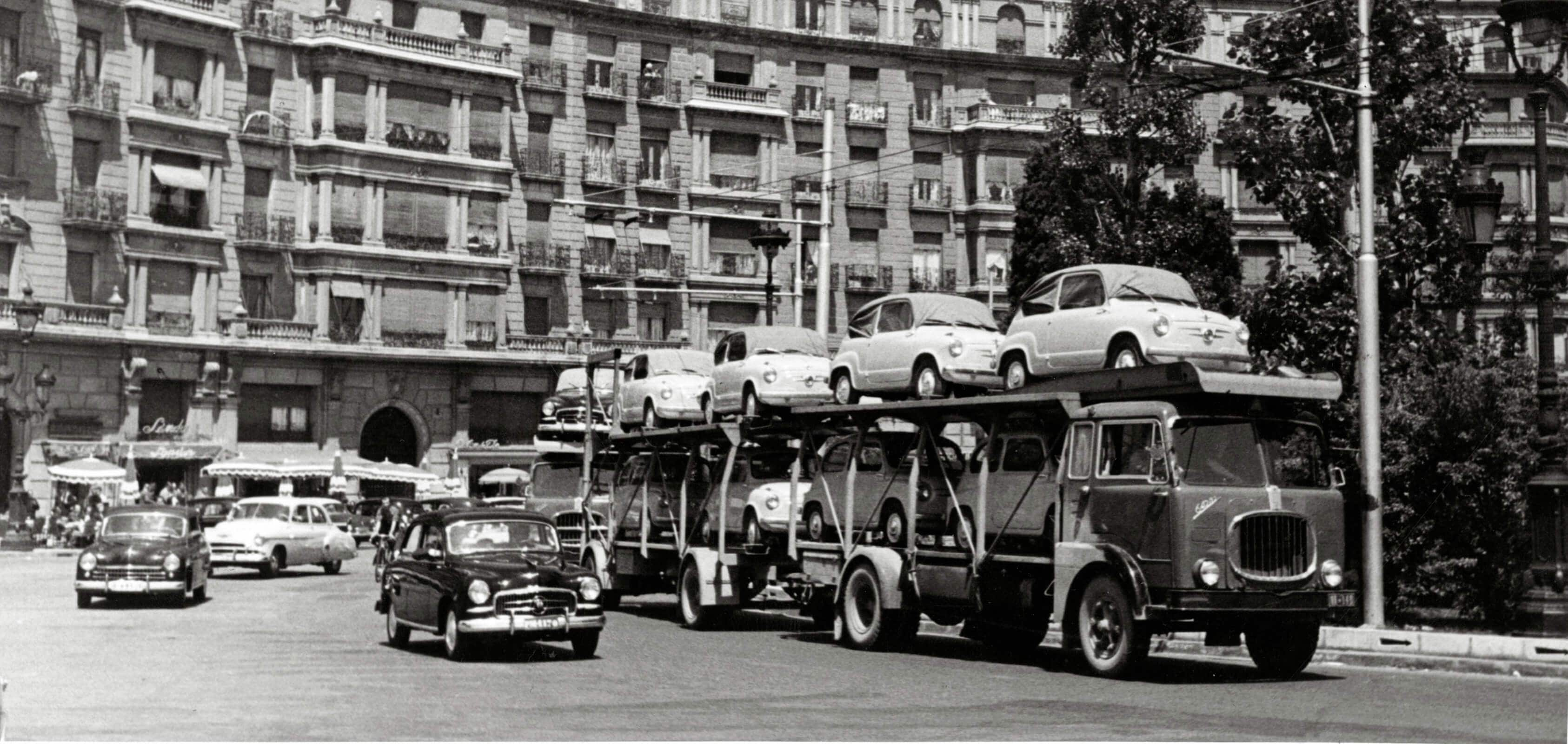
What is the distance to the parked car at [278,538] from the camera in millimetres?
37344

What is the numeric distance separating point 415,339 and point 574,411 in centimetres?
2708

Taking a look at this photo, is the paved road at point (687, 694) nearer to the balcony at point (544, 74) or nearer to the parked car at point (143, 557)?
the parked car at point (143, 557)

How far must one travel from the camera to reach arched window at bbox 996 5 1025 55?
6944cm

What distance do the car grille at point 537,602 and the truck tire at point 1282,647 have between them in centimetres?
732

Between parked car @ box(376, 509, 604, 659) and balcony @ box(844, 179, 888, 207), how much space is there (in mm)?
47585

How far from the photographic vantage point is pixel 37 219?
51.0 m

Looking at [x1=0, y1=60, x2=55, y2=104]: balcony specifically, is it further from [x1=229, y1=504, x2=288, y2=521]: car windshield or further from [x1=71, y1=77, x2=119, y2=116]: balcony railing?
[x1=229, y1=504, x2=288, y2=521]: car windshield

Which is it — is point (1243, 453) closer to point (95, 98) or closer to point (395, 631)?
point (395, 631)

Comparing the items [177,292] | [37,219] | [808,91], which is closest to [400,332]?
[177,292]

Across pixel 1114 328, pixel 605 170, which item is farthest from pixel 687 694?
pixel 605 170

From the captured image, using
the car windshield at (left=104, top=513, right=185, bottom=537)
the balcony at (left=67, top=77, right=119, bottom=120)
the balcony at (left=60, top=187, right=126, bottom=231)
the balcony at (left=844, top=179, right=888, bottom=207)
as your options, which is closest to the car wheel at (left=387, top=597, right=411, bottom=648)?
the car windshield at (left=104, top=513, right=185, bottom=537)

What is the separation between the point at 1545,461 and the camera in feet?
65.0

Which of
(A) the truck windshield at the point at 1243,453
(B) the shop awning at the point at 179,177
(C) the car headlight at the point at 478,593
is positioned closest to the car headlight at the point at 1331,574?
(A) the truck windshield at the point at 1243,453

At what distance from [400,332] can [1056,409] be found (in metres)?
43.8
